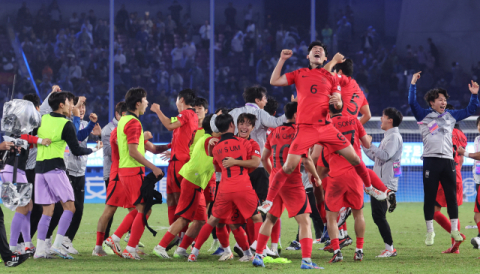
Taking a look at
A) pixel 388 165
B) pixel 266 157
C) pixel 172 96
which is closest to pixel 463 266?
pixel 388 165

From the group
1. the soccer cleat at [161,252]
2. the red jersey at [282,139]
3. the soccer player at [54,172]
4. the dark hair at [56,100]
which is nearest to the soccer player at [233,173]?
the red jersey at [282,139]

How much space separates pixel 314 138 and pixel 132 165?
7.14 feet

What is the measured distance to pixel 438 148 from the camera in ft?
22.6

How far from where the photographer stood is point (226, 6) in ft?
67.7

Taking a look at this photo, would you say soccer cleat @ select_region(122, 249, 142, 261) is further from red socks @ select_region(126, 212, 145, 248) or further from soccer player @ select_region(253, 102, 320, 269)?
soccer player @ select_region(253, 102, 320, 269)

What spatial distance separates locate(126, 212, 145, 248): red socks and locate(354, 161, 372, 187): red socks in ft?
7.95

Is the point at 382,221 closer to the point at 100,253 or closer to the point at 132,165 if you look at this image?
the point at 132,165

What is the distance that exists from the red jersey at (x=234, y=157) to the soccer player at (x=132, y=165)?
0.81m

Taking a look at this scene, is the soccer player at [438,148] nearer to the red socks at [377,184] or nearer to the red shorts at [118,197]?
the red socks at [377,184]

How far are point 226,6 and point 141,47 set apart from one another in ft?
12.1

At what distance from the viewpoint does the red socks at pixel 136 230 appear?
19.8ft

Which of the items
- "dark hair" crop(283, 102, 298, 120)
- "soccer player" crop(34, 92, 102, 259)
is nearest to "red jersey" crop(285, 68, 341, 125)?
"dark hair" crop(283, 102, 298, 120)

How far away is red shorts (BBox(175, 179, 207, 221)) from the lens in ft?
19.9

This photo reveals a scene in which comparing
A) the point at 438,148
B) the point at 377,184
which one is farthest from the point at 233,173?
the point at 438,148
